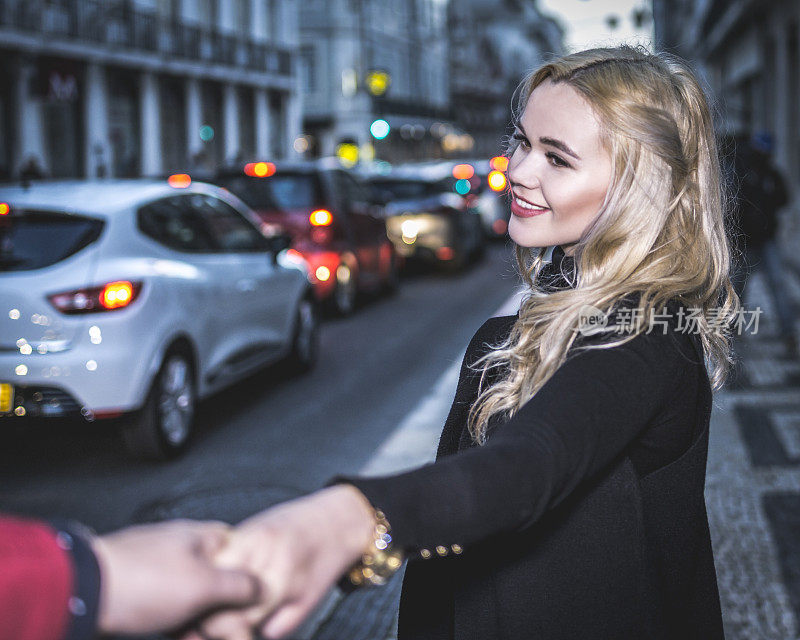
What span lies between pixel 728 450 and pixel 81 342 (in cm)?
353

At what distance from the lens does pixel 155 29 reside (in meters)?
33.7

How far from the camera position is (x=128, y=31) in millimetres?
32188

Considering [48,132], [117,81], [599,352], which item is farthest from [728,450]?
[117,81]

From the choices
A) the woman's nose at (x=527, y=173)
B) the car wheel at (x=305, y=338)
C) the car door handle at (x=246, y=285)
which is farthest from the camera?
the car wheel at (x=305, y=338)

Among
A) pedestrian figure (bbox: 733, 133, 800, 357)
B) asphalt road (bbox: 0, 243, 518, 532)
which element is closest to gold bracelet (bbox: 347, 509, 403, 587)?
asphalt road (bbox: 0, 243, 518, 532)

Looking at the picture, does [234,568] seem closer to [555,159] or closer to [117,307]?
[555,159]

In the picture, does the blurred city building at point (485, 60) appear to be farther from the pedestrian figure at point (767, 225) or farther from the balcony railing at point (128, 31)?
the pedestrian figure at point (767, 225)

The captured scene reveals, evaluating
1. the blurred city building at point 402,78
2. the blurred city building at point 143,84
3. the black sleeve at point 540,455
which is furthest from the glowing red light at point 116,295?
the blurred city building at point 402,78

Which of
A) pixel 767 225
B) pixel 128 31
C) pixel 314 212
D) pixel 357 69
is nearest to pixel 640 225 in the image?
pixel 767 225

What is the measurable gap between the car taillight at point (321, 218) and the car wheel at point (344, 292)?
2.11 feet

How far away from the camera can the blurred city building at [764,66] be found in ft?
79.9

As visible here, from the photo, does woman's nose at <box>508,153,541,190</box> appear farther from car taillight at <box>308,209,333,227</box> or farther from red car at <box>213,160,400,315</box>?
car taillight at <box>308,209,333,227</box>

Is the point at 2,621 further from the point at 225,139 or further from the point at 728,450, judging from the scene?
the point at 225,139

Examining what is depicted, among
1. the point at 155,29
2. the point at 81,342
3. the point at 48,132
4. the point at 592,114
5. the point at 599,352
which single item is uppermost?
the point at 155,29
